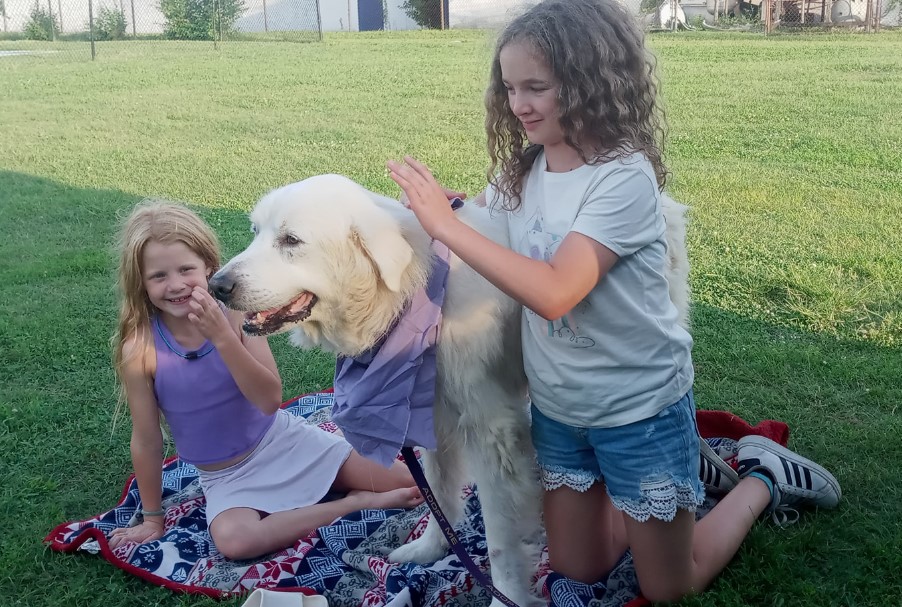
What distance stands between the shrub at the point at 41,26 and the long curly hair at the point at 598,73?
90.2 feet

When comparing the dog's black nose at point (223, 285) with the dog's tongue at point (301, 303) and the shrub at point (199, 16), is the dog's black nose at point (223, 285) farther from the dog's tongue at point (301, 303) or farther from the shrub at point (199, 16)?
the shrub at point (199, 16)

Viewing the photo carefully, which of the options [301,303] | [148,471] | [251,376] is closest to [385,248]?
[301,303]

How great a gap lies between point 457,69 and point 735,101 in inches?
268

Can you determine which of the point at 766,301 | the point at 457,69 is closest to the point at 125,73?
the point at 457,69

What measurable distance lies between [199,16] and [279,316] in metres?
25.1

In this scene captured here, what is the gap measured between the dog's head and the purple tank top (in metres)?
0.98

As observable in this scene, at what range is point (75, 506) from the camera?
359cm

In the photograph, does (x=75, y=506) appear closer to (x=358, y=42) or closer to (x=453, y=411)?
(x=453, y=411)

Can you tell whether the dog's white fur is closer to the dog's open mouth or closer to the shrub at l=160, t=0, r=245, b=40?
the dog's open mouth

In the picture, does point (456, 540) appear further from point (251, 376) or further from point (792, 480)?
point (792, 480)

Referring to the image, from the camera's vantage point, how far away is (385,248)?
254 cm

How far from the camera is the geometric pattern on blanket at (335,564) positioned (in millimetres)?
2926

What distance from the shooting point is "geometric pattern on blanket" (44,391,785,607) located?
293 centimetres

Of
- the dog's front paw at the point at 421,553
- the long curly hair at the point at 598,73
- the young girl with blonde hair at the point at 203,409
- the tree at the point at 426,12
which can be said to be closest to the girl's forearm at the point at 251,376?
the young girl with blonde hair at the point at 203,409
